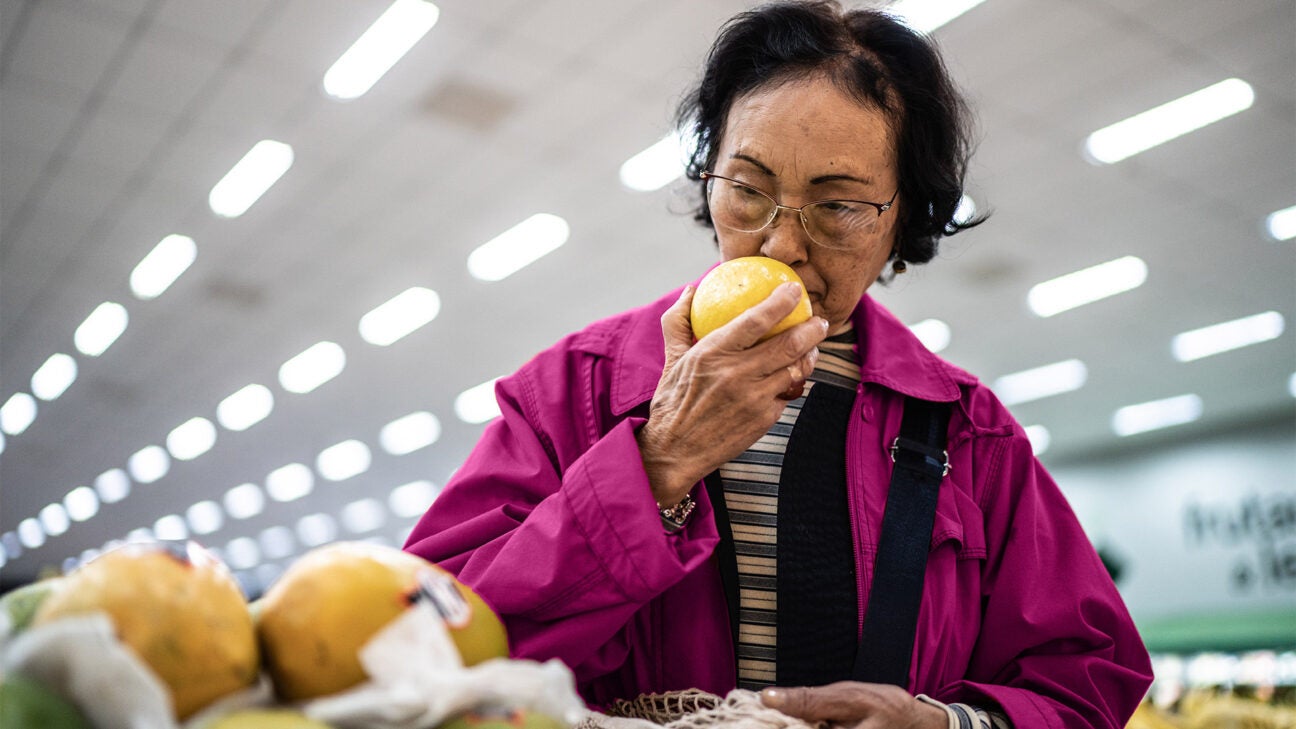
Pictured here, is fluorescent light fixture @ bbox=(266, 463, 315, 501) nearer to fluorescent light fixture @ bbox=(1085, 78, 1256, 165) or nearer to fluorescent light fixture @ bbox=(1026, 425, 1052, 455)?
fluorescent light fixture @ bbox=(1026, 425, 1052, 455)

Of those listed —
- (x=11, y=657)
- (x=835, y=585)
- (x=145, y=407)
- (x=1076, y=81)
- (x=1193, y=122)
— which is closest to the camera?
(x=11, y=657)

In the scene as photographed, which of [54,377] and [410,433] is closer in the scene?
[54,377]

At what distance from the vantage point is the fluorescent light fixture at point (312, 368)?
11.1 metres

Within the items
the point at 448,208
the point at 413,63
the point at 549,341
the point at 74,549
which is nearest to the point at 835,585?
the point at 413,63

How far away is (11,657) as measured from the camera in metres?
0.64

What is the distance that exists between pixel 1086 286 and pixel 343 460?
1154 cm

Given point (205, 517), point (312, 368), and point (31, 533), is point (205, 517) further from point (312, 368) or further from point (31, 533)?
point (312, 368)

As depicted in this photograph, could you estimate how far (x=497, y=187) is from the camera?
7527mm

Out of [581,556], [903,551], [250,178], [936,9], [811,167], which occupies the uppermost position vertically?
[250,178]

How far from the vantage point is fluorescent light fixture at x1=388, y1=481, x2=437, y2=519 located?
18.1 m

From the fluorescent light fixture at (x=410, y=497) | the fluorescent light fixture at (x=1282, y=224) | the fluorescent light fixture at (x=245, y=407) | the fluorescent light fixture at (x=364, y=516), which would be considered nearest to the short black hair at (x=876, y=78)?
the fluorescent light fixture at (x=1282, y=224)

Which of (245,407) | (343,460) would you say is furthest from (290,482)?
(245,407)

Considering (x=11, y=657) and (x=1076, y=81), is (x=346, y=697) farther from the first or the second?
(x=1076, y=81)

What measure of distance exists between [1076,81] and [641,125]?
2.70m
